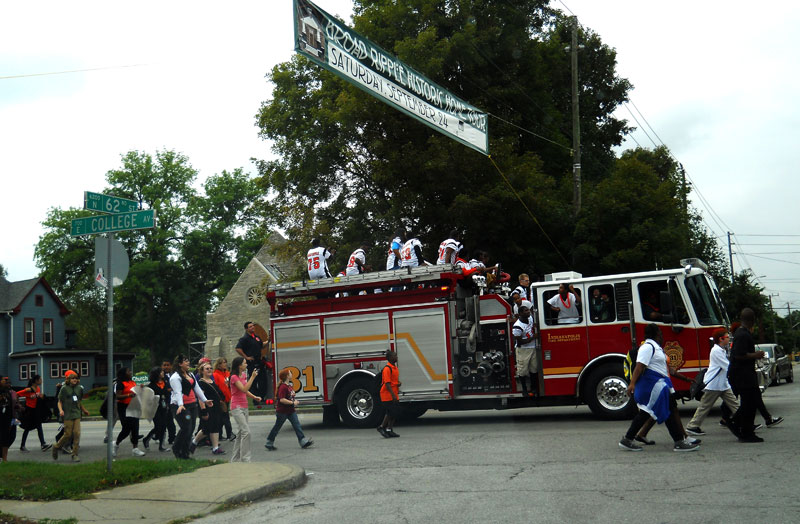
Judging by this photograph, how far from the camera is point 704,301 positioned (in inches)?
536

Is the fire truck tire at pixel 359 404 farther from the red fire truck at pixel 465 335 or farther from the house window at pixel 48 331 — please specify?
the house window at pixel 48 331

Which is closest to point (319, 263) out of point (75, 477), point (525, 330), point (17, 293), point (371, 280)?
point (371, 280)

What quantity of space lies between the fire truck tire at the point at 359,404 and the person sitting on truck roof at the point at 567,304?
3.85 m

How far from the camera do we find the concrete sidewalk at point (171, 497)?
785cm

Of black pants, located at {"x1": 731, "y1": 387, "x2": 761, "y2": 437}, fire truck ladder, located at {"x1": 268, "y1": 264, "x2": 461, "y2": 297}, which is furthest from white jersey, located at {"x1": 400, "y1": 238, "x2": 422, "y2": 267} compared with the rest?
black pants, located at {"x1": 731, "y1": 387, "x2": 761, "y2": 437}

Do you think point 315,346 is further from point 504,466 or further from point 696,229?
point 696,229

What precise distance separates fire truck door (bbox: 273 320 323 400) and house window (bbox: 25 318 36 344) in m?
46.1

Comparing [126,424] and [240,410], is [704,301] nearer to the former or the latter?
[240,410]

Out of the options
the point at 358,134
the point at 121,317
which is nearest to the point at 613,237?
the point at 358,134

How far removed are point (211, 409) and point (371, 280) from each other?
3912 millimetres

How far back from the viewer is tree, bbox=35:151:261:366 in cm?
5384

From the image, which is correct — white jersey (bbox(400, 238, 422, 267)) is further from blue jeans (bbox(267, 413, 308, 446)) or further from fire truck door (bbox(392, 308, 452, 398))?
blue jeans (bbox(267, 413, 308, 446))

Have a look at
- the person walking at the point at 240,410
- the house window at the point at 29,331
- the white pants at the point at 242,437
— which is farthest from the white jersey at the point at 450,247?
the house window at the point at 29,331

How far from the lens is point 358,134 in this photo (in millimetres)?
26469
